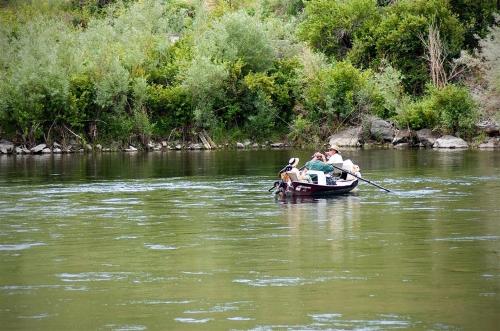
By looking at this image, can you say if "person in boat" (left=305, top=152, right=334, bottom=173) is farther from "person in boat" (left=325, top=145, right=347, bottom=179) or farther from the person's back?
"person in boat" (left=325, top=145, right=347, bottom=179)

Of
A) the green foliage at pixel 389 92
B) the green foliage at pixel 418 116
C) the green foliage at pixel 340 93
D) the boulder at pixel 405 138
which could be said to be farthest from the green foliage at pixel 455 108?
the green foliage at pixel 340 93

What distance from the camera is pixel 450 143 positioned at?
7794 cm

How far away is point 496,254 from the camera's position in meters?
23.9

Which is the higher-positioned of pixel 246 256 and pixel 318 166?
pixel 318 166

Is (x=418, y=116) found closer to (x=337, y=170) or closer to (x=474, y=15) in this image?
(x=474, y=15)

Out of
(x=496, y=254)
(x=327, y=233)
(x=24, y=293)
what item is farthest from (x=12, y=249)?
(x=496, y=254)

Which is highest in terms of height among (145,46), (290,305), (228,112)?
(145,46)

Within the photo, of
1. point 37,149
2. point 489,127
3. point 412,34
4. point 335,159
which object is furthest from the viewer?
point 412,34

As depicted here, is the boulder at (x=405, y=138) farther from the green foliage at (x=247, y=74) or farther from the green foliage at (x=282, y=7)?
the green foliage at (x=282, y=7)

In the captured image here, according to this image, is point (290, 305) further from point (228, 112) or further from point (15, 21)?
point (15, 21)

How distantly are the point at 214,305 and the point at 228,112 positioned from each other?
6798 cm

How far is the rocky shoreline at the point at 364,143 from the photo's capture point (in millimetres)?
78775

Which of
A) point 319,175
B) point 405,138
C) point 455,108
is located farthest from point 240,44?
point 319,175

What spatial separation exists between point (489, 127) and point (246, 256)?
5945 centimetres
